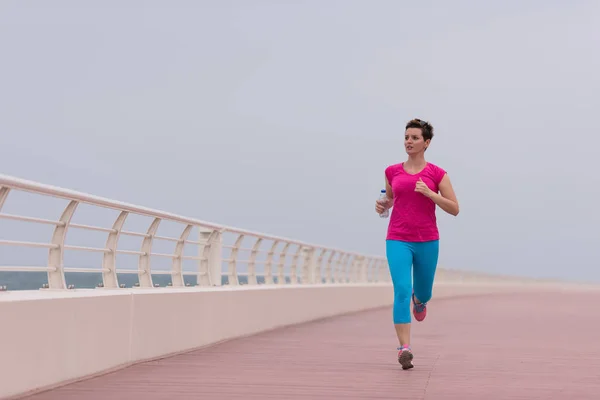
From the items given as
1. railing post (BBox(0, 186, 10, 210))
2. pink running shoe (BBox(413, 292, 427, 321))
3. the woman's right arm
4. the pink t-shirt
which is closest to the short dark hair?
the pink t-shirt

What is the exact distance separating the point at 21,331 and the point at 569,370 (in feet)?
16.1

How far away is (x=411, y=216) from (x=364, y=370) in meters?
1.37

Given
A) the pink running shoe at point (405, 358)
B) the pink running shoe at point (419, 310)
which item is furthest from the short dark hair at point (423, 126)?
the pink running shoe at point (405, 358)

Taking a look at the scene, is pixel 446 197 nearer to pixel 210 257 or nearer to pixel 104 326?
pixel 104 326

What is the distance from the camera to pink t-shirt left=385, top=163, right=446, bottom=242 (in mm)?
9750

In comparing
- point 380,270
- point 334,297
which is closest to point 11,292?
point 334,297

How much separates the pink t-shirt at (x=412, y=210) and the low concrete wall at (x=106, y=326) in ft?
7.82

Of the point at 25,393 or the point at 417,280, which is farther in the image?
the point at 417,280

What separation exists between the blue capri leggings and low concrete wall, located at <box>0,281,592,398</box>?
2.25 metres

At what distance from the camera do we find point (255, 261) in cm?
1659

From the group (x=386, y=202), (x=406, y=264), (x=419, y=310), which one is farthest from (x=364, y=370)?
(x=386, y=202)

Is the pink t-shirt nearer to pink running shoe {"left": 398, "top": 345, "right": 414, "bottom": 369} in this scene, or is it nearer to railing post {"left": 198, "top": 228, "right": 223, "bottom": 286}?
pink running shoe {"left": 398, "top": 345, "right": 414, "bottom": 369}

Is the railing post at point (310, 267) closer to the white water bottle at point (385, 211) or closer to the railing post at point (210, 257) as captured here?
the railing post at point (210, 257)

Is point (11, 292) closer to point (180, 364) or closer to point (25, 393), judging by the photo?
point (25, 393)
